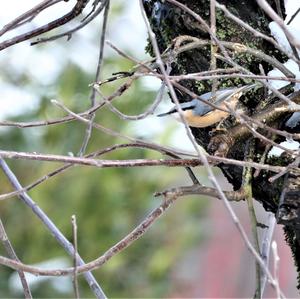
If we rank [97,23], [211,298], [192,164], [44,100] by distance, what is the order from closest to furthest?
[192,164] → [44,100] → [97,23] → [211,298]

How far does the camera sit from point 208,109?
43.8 inches

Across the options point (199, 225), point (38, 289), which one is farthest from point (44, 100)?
point (199, 225)

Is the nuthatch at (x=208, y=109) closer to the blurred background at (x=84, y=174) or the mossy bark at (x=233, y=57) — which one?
the mossy bark at (x=233, y=57)

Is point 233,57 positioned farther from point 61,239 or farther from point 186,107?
point 61,239

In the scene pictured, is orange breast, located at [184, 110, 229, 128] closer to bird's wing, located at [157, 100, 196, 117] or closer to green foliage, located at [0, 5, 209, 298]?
bird's wing, located at [157, 100, 196, 117]

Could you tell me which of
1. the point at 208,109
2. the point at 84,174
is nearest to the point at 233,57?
the point at 208,109

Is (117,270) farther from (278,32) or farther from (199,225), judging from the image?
(278,32)

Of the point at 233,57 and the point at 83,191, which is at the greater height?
the point at 233,57

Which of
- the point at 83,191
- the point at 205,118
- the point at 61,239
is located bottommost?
the point at 83,191

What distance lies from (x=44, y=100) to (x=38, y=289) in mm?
900

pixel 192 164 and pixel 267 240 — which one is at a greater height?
pixel 192 164

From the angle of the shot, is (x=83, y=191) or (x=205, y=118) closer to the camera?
(x=205, y=118)

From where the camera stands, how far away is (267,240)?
3.82 ft

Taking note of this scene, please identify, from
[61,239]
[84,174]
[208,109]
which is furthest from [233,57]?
[84,174]
